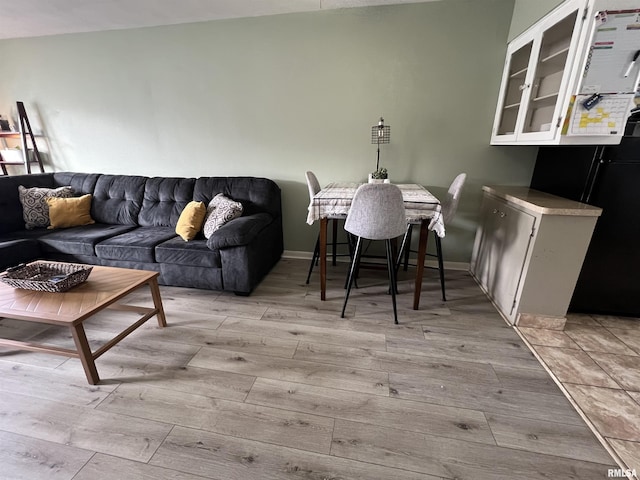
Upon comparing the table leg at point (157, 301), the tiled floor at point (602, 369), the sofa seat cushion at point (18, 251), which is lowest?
the tiled floor at point (602, 369)

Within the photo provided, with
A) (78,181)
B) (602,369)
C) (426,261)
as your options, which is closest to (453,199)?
(426,261)

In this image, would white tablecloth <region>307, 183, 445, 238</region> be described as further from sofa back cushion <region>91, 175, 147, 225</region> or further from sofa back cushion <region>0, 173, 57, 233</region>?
sofa back cushion <region>0, 173, 57, 233</region>

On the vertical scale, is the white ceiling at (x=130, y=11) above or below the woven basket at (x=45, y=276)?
above

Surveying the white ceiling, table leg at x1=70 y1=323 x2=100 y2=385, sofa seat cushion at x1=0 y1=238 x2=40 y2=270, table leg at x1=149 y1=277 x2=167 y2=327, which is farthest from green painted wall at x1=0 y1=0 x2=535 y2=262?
table leg at x1=70 y1=323 x2=100 y2=385

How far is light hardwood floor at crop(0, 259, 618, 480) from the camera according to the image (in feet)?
3.71

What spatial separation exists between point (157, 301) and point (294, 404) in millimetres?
1248

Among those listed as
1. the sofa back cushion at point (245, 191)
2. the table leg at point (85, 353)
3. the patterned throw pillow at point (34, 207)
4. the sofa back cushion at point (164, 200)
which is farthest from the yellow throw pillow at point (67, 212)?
the table leg at point (85, 353)

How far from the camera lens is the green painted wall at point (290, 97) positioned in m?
2.47

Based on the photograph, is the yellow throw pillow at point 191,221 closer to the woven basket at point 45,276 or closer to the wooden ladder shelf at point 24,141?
the woven basket at point 45,276

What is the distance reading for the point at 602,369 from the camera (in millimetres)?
1622

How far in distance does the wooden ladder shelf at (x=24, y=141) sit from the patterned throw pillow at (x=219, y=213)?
2696 mm

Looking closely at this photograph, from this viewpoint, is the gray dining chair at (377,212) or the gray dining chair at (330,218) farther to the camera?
the gray dining chair at (330,218)

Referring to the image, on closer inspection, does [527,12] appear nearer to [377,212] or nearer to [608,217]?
[608,217]

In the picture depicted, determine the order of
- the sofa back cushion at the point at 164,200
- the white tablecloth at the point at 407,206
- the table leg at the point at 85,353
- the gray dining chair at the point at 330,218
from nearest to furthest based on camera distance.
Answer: the table leg at the point at 85,353 < the white tablecloth at the point at 407,206 < the gray dining chair at the point at 330,218 < the sofa back cushion at the point at 164,200
